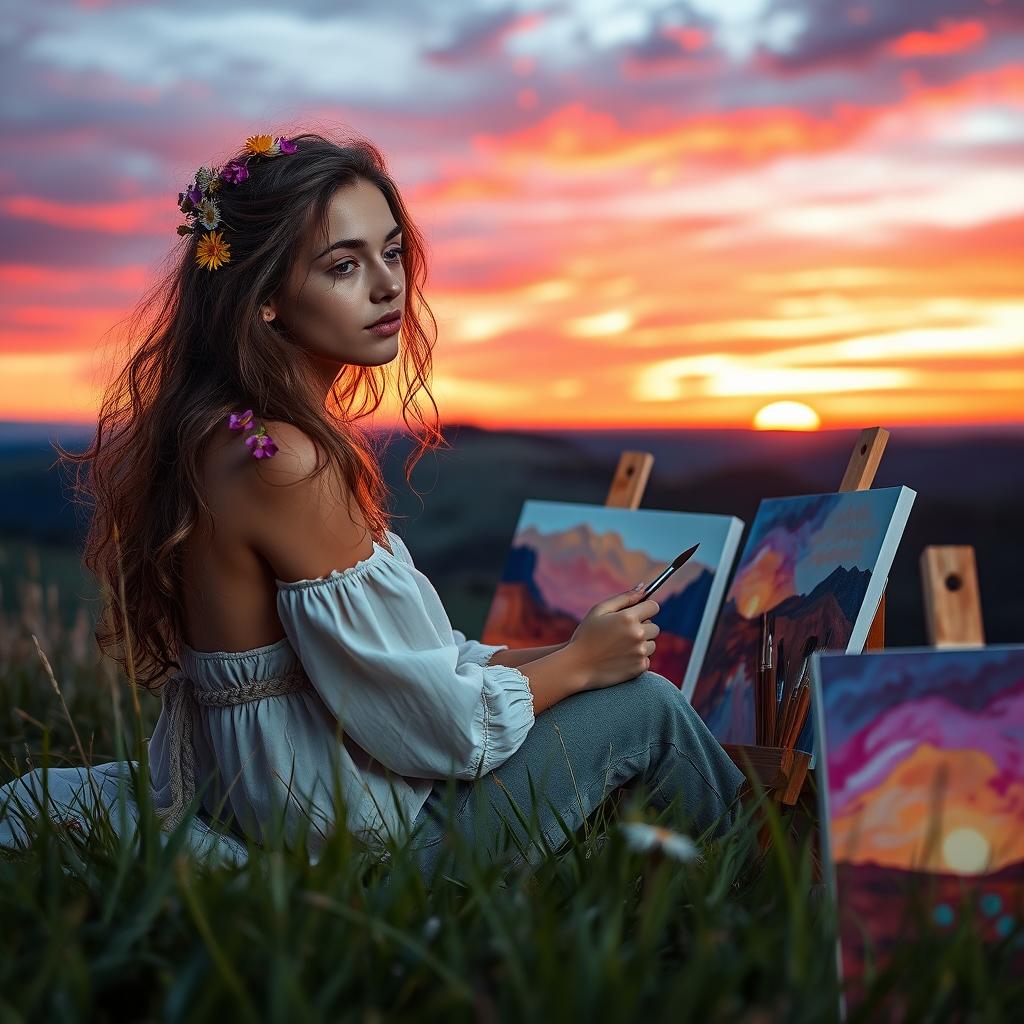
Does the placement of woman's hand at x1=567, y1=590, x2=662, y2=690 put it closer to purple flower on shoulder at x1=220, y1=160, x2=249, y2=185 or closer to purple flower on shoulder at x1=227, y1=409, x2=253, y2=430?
purple flower on shoulder at x1=227, y1=409, x2=253, y2=430

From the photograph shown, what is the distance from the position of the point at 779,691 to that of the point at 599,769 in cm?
54

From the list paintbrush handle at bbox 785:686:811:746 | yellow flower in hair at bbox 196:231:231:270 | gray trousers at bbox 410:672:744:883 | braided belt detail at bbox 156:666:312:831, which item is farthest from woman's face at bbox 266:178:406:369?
paintbrush handle at bbox 785:686:811:746

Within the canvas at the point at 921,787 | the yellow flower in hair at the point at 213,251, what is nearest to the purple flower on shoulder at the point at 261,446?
the yellow flower in hair at the point at 213,251

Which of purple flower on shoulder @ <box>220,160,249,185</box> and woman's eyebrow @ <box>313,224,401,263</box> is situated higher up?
purple flower on shoulder @ <box>220,160,249,185</box>

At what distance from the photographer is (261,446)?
2.00 metres

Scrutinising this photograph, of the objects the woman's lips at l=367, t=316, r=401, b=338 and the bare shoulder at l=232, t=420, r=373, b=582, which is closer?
the bare shoulder at l=232, t=420, r=373, b=582

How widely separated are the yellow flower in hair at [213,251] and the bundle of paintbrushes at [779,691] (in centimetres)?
139

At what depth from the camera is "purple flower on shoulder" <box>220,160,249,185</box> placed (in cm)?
236

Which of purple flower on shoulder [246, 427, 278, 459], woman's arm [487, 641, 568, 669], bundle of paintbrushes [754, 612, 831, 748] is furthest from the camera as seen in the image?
woman's arm [487, 641, 568, 669]

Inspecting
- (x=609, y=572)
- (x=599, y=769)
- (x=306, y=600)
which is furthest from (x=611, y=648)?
(x=609, y=572)

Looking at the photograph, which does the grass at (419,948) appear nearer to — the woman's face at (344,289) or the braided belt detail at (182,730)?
the braided belt detail at (182,730)

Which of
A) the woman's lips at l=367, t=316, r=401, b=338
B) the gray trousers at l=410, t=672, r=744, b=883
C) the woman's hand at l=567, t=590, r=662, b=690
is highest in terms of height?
the woman's lips at l=367, t=316, r=401, b=338

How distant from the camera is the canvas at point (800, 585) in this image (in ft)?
7.72

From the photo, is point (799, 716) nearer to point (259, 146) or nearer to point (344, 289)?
point (344, 289)
